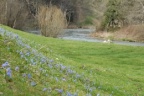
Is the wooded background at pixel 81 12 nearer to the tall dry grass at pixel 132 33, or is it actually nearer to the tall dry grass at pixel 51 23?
the tall dry grass at pixel 132 33

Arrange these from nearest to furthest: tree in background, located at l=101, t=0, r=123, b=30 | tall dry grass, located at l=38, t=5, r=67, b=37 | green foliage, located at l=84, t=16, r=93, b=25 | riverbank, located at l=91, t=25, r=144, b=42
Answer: tall dry grass, located at l=38, t=5, r=67, b=37
riverbank, located at l=91, t=25, r=144, b=42
tree in background, located at l=101, t=0, r=123, b=30
green foliage, located at l=84, t=16, r=93, b=25

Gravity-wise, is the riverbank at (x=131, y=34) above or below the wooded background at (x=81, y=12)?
→ below

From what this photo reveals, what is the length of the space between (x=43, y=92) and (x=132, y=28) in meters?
64.9

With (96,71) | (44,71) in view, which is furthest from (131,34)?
(44,71)

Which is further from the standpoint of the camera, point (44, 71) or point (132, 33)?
point (132, 33)

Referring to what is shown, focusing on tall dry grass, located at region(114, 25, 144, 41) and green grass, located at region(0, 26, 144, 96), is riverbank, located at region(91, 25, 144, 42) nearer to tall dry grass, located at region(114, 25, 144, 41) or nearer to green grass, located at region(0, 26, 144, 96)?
tall dry grass, located at region(114, 25, 144, 41)

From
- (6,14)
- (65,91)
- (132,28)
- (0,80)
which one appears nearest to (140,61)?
(65,91)

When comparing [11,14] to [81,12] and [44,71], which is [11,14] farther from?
[81,12]

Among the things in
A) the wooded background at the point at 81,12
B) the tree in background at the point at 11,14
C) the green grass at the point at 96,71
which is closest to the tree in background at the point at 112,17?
the wooded background at the point at 81,12

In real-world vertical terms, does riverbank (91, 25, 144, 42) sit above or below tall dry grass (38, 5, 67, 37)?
below

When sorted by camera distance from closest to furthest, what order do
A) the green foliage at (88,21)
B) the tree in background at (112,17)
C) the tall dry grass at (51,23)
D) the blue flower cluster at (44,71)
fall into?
the blue flower cluster at (44,71) → the tall dry grass at (51,23) → the tree in background at (112,17) → the green foliage at (88,21)

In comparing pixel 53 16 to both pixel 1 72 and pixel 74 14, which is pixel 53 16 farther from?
pixel 74 14

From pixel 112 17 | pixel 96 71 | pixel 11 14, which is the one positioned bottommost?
pixel 96 71

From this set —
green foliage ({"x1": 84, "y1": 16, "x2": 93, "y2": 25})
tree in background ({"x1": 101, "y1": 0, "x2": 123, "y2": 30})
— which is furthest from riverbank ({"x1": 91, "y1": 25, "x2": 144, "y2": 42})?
green foliage ({"x1": 84, "y1": 16, "x2": 93, "y2": 25})
